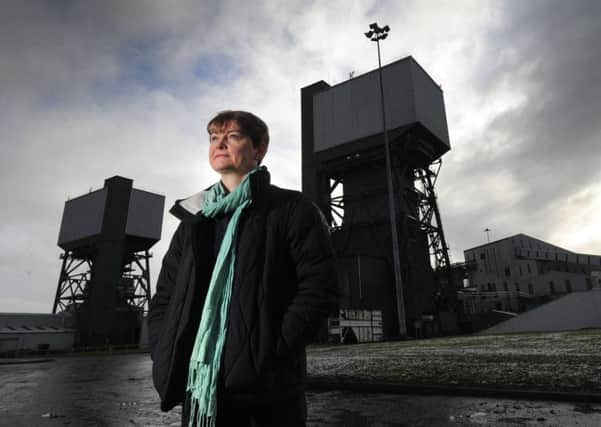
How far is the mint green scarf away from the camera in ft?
5.48

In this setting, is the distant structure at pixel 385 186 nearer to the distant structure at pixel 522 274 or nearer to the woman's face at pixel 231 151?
the distant structure at pixel 522 274

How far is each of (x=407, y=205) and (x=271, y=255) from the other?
3572cm

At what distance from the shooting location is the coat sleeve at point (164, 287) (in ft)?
6.46

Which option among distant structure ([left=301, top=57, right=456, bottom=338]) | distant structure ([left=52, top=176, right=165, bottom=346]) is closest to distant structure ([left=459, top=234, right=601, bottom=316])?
distant structure ([left=301, top=57, right=456, bottom=338])

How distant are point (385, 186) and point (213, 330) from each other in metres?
34.9

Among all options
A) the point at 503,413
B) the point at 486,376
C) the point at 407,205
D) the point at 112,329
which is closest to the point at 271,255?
the point at 503,413

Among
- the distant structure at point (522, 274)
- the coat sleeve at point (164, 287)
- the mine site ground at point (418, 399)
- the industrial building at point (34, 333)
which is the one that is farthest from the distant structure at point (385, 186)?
the industrial building at point (34, 333)

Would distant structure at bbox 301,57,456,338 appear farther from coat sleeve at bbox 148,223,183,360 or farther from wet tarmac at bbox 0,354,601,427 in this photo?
coat sleeve at bbox 148,223,183,360

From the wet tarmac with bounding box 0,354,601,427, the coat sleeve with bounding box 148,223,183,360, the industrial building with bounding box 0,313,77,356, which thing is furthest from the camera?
the industrial building with bounding box 0,313,77,356

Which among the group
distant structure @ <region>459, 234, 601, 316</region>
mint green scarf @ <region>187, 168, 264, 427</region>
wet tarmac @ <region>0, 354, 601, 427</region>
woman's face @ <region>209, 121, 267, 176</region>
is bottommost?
wet tarmac @ <region>0, 354, 601, 427</region>

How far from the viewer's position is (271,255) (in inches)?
74.2

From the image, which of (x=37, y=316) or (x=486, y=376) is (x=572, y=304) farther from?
(x=37, y=316)

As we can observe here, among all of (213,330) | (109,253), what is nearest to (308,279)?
(213,330)

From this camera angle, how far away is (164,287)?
86.1 inches
